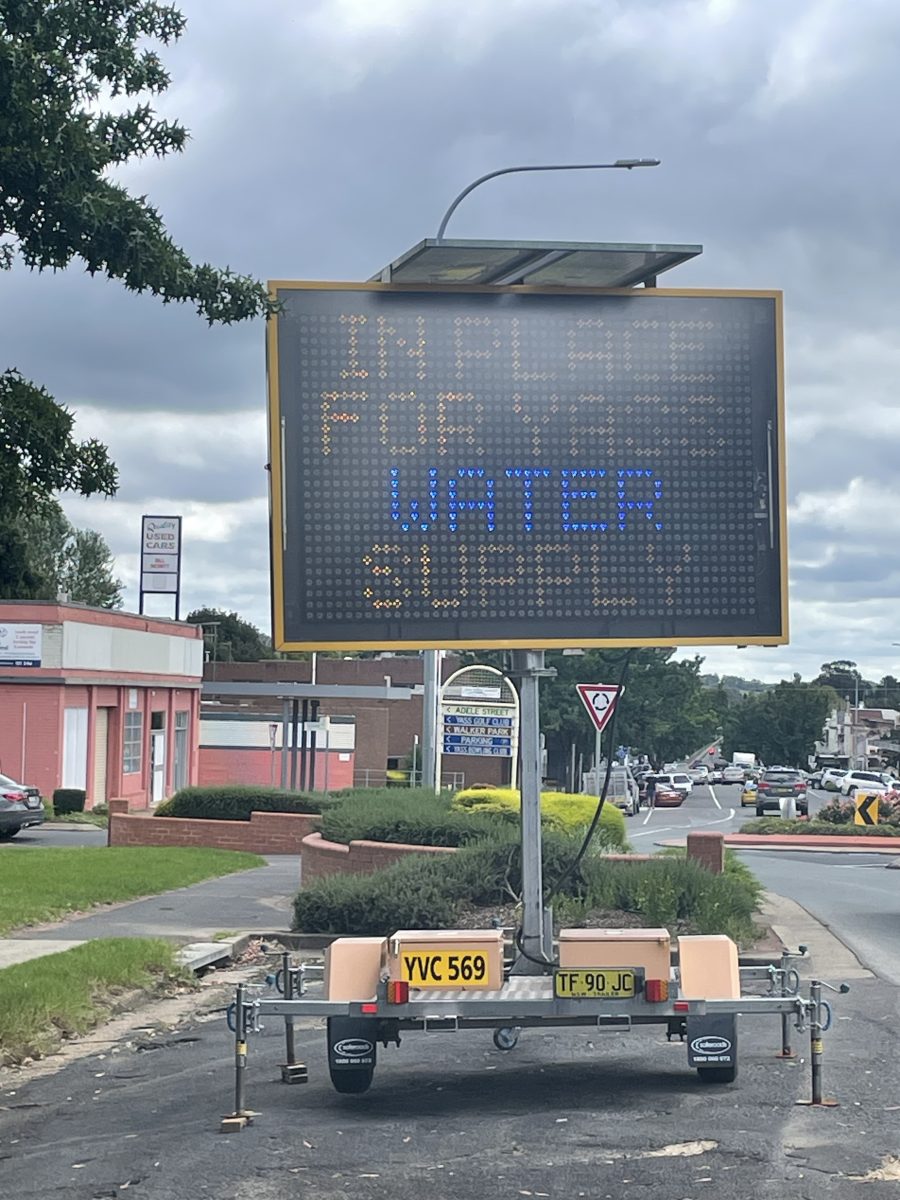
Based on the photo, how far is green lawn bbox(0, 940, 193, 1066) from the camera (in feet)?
35.9

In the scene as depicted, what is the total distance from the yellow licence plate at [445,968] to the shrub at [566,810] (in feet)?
31.6

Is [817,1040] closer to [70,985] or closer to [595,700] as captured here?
[70,985]

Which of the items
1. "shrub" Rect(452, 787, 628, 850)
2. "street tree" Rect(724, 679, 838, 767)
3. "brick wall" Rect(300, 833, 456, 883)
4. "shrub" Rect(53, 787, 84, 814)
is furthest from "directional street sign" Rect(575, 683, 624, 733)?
"street tree" Rect(724, 679, 838, 767)

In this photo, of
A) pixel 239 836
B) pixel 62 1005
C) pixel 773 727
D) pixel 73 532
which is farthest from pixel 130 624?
pixel 773 727

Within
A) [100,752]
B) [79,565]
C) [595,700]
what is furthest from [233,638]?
[595,700]

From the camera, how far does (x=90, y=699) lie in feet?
150

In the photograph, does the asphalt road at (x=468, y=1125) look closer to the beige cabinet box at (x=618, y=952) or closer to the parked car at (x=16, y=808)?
the beige cabinet box at (x=618, y=952)

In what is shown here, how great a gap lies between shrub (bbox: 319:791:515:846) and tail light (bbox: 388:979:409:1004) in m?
10.2

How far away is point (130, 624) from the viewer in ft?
160

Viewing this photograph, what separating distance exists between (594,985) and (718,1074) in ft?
3.00

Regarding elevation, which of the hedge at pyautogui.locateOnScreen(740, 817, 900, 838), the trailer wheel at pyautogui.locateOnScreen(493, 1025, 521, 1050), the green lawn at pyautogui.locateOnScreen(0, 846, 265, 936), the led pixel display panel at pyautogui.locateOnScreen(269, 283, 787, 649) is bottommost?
the hedge at pyautogui.locateOnScreen(740, 817, 900, 838)

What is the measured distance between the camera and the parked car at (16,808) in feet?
114

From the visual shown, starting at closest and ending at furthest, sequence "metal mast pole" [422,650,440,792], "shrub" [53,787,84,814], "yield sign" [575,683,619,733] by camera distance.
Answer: "yield sign" [575,683,619,733]
"metal mast pole" [422,650,440,792]
"shrub" [53,787,84,814]

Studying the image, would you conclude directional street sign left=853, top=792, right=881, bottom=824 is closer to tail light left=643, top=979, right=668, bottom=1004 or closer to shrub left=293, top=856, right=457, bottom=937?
shrub left=293, top=856, right=457, bottom=937
